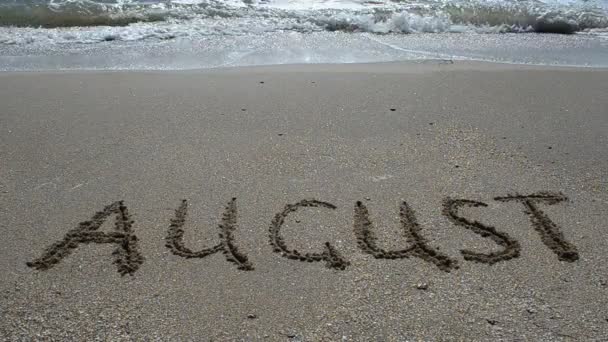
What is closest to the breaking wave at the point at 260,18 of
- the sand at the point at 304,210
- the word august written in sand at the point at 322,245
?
the sand at the point at 304,210

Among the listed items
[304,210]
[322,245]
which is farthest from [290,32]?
[322,245]

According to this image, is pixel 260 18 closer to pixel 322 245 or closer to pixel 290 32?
pixel 290 32

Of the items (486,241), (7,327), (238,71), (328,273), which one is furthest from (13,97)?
(486,241)

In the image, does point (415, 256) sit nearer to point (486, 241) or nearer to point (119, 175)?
point (486, 241)

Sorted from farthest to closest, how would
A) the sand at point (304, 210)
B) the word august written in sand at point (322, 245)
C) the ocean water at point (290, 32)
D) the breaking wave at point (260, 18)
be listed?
the breaking wave at point (260, 18)
the ocean water at point (290, 32)
the word august written in sand at point (322, 245)
the sand at point (304, 210)

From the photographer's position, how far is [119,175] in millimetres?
3303

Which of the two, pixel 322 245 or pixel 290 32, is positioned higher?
pixel 290 32

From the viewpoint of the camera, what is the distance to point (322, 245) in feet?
8.90

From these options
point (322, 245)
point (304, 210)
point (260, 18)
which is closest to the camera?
point (322, 245)

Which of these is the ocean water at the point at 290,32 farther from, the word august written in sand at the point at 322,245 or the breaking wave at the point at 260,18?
the word august written in sand at the point at 322,245

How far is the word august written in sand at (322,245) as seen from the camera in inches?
103

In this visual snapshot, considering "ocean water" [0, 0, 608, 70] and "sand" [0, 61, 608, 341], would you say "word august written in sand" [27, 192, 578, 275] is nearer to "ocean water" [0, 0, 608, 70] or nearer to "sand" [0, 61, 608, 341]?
"sand" [0, 61, 608, 341]

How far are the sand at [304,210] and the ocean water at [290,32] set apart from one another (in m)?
0.96

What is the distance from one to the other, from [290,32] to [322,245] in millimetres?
4267
